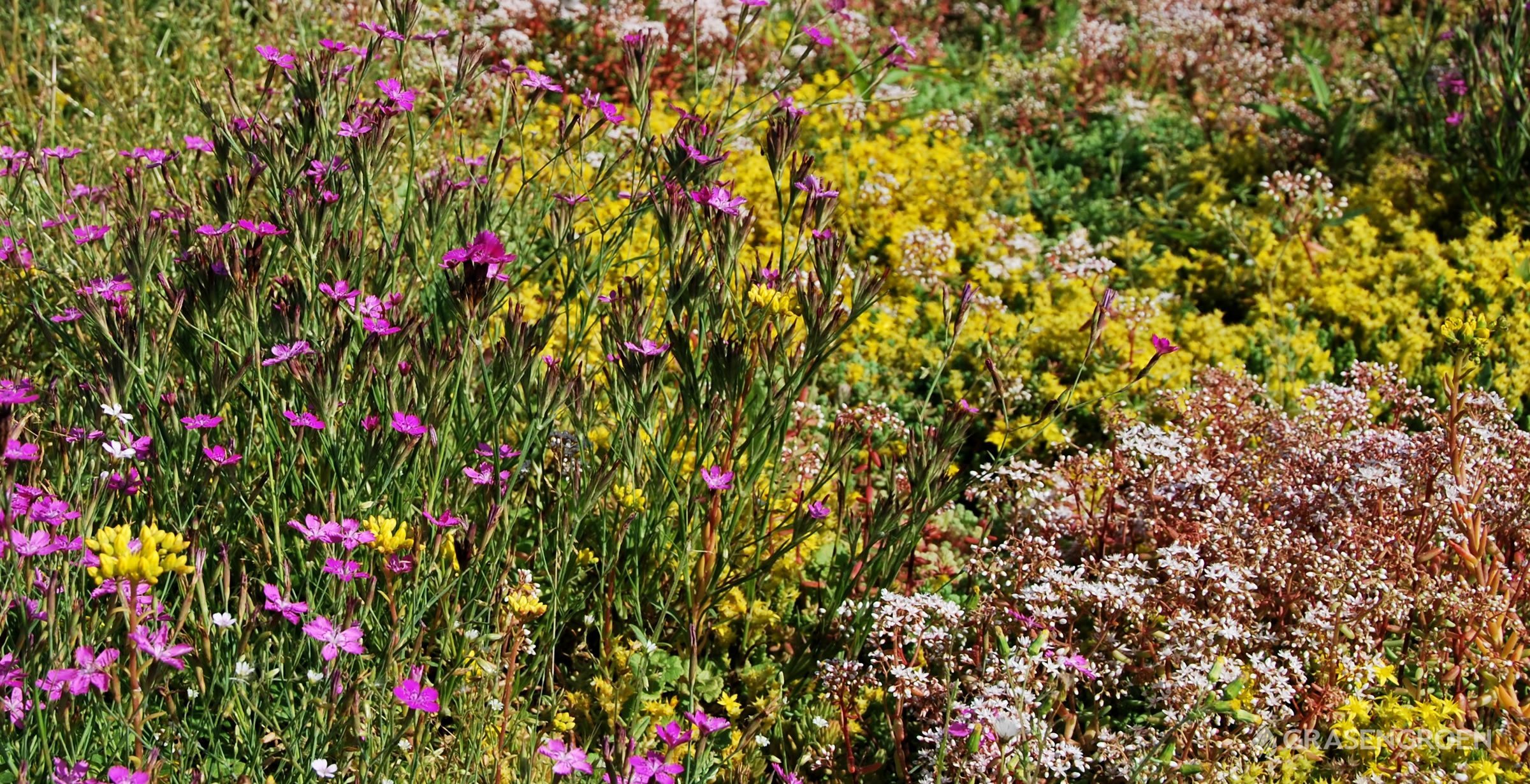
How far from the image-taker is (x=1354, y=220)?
461 centimetres

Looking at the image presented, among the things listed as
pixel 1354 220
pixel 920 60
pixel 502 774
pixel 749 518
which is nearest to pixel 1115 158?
pixel 1354 220

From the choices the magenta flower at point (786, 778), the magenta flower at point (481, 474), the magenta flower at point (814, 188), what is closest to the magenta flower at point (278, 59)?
the magenta flower at point (481, 474)

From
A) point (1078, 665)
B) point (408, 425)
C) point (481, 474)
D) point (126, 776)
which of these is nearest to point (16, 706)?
point (126, 776)

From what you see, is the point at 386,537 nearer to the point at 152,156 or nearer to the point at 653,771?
the point at 653,771

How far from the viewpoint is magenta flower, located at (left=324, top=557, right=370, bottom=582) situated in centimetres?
181

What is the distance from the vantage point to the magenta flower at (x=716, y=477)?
2.25 m

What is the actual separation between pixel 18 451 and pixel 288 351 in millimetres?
458

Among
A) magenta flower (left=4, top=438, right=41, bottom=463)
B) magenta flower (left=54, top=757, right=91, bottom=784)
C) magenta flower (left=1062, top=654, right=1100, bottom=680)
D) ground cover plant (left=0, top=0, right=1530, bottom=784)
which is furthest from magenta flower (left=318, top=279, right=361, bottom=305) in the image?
magenta flower (left=1062, top=654, right=1100, bottom=680)

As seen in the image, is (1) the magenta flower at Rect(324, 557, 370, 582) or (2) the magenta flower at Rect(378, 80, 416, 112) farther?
(2) the magenta flower at Rect(378, 80, 416, 112)

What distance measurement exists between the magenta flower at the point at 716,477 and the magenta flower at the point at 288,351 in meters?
0.70

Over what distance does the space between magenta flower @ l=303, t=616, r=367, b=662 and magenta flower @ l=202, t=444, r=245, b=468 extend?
1.26 ft

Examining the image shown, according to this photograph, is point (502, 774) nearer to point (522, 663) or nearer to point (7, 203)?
point (522, 663)

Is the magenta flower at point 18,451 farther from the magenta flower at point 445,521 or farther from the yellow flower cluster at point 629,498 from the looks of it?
the yellow flower cluster at point 629,498

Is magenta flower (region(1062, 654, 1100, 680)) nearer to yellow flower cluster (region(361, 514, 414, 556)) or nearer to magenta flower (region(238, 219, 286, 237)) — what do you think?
yellow flower cluster (region(361, 514, 414, 556))
